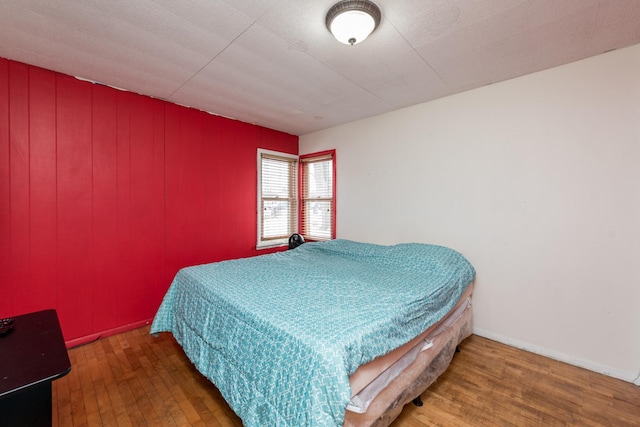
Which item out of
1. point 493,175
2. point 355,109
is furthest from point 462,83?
point 355,109

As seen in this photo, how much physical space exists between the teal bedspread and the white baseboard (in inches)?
25.2

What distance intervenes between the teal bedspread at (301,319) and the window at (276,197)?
4.33 ft

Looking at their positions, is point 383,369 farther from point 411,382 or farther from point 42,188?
point 42,188

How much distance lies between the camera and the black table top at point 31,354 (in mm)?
967

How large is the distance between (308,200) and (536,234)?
2871 millimetres

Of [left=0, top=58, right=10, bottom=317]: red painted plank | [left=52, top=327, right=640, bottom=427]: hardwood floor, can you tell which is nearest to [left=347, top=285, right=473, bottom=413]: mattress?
[left=52, top=327, right=640, bottom=427]: hardwood floor

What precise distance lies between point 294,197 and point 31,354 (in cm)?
336

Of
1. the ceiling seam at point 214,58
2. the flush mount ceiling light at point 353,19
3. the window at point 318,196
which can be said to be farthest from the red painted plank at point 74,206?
the window at point 318,196

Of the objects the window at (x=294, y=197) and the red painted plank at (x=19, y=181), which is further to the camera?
the window at (x=294, y=197)

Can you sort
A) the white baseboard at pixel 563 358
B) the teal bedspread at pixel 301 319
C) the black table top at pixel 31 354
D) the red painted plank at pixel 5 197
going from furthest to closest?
1. the red painted plank at pixel 5 197
2. the white baseboard at pixel 563 358
3. the teal bedspread at pixel 301 319
4. the black table top at pixel 31 354

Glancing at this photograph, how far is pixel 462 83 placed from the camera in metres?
2.44

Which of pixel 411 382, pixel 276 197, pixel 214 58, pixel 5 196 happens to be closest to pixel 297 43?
pixel 214 58

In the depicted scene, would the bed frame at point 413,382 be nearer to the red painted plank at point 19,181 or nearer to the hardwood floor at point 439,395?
the hardwood floor at point 439,395

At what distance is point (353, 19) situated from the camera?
150 centimetres
